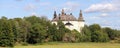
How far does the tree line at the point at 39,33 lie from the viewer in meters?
102

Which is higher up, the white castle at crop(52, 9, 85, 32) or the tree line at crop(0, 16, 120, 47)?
the white castle at crop(52, 9, 85, 32)

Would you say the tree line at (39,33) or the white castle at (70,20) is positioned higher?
the white castle at (70,20)

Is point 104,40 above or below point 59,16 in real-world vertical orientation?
below

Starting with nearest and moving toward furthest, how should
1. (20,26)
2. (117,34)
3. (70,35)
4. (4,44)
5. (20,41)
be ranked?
(4,44) → (20,41) → (20,26) → (70,35) → (117,34)

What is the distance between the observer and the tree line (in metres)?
102

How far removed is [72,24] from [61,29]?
2868 centimetres

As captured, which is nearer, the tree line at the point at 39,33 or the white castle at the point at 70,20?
the tree line at the point at 39,33

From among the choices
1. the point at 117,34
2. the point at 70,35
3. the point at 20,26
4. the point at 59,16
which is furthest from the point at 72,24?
the point at 20,26

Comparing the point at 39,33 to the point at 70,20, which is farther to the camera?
the point at 70,20

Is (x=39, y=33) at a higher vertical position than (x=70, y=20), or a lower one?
lower

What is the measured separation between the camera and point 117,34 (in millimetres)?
178750

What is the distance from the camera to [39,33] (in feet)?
397

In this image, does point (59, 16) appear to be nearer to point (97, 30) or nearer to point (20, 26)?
point (97, 30)

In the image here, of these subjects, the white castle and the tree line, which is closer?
the tree line
